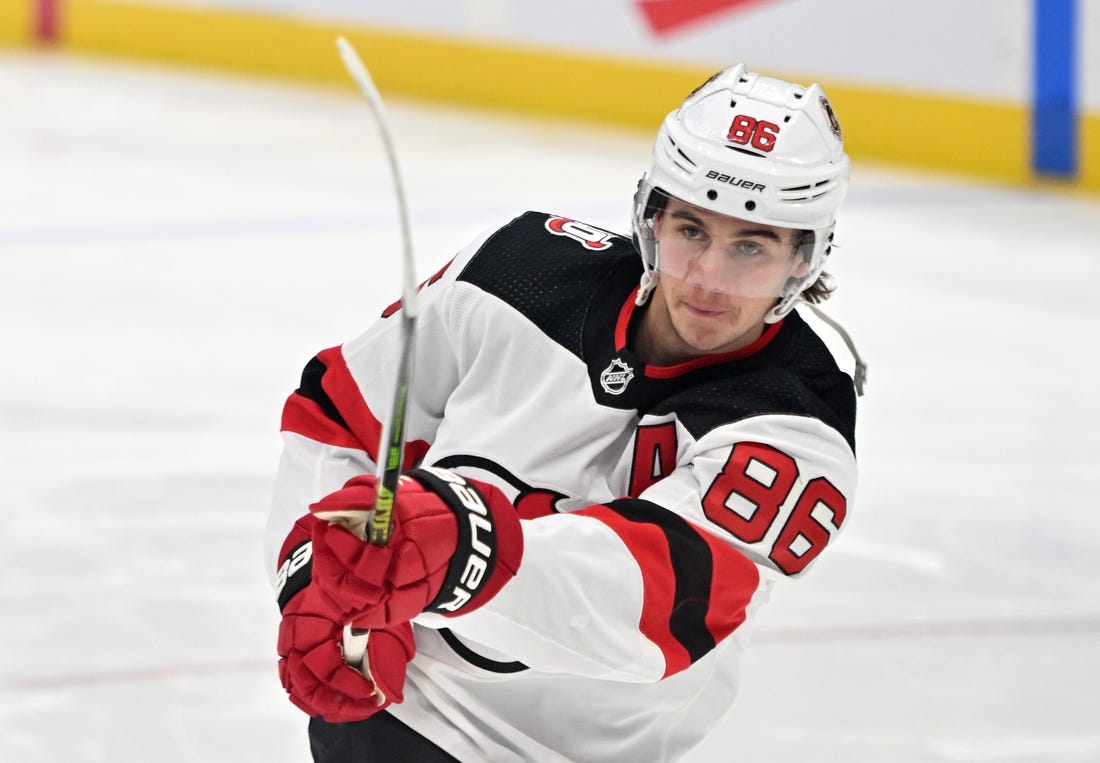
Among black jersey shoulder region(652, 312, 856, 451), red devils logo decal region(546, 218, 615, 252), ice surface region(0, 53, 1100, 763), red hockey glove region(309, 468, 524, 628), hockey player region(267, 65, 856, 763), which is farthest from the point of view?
ice surface region(0, 53, 1100, 763)

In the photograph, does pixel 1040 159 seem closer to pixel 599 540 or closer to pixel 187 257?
pixel 187 257

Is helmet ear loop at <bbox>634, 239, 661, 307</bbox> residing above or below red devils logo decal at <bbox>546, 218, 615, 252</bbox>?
above

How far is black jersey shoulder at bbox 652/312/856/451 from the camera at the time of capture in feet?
5.48

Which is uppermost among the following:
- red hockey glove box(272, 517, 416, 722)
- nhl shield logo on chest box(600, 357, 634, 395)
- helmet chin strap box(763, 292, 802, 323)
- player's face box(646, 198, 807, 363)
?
player's face box(646, 198, 807, 363)

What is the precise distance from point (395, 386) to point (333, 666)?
395 mm

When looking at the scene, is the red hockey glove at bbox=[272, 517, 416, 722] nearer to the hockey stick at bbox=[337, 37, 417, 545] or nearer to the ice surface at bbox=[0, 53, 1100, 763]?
the hockey stick at bbox=[337, 37, 417, 545]

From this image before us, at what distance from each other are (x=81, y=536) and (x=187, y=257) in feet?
7.15

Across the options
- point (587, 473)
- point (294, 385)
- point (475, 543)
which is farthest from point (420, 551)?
point (294, 385)

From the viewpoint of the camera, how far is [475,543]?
1.38m

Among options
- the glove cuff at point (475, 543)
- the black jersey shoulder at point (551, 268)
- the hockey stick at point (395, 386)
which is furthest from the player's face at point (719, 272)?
the hockey stick at point (395, 386)

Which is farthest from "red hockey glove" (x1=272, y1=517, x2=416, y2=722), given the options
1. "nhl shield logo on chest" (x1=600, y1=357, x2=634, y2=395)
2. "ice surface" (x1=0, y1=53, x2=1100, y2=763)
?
"ice surface" (x1=0, y1=53, x2=1100, y2=763)

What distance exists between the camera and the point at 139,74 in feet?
28.3

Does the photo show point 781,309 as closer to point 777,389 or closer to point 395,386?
point 777,389

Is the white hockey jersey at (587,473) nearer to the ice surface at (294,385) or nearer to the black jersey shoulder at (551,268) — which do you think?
the black jersey shoulder at (551,268)
